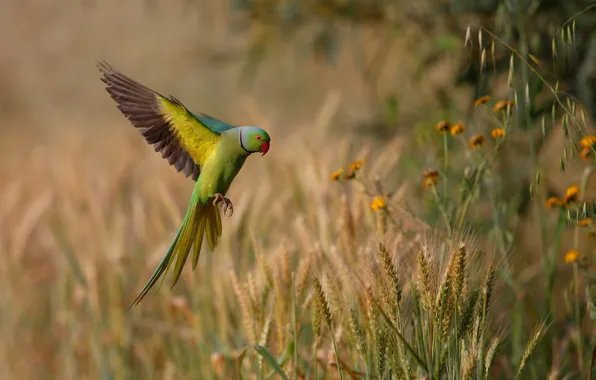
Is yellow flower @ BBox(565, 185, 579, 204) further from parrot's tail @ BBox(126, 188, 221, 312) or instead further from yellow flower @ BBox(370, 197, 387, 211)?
parrot's tail @ BBox(126, 188, 221, 312)

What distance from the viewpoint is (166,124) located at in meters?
0.89

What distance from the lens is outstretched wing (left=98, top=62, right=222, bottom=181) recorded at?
0.85 meters

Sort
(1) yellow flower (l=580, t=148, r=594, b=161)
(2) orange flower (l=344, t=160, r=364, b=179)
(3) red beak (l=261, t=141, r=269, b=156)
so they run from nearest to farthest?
(3) red beak (l=261, t=141, r=269, b=156), (1) yellow flower (l=580, t=148, r=594, b=161), (2) orange flower (l=344, t=160, r=364, b=179)

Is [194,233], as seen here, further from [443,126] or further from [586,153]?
[586,153]

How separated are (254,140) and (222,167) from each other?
0.06 metres

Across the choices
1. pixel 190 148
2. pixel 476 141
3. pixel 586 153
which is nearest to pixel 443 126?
pixel 476 141

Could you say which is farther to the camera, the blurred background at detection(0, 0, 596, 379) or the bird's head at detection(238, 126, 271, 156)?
the blurred background at detection(0, 0, 596, 379)

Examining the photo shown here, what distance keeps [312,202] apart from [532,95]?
0.79m

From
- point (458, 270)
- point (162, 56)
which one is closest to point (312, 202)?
point (458, 270)

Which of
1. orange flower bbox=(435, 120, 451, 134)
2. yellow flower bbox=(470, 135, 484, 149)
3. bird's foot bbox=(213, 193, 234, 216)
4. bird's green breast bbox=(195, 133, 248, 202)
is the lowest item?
bird's foot bbox=(213, 193, 234, 216)

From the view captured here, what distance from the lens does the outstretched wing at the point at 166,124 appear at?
85cm

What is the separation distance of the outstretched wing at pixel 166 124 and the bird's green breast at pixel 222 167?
1.1 inches

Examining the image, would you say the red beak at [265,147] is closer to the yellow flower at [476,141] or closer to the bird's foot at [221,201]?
the bird's foot at [221,201]

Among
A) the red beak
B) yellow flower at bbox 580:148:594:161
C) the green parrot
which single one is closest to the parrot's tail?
the green parrot
